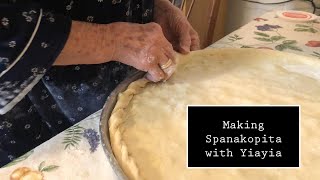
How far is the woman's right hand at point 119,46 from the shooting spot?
58 cm

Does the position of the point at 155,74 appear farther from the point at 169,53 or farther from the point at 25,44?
the point at 25,44

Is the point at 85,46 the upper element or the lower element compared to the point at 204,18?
upper

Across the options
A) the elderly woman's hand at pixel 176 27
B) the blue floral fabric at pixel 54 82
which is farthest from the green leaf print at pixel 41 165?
the elderly woman's hand at pixel 176 27

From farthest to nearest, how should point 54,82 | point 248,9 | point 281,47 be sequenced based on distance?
point 248,9 < point 281,47 < point 54,82

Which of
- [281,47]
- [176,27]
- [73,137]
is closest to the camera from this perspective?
[73,137]

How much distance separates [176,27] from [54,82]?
0.29m

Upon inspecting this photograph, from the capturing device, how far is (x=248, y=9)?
2.04 metres

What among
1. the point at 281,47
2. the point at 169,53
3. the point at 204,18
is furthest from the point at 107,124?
the point at 204,18

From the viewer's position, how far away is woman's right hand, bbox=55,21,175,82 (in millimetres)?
584

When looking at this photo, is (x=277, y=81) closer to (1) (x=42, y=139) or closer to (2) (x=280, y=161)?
(2) (x=280, y=161)

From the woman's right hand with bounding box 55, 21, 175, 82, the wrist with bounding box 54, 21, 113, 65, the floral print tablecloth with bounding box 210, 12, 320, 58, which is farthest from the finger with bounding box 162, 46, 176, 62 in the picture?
the floral print tablecloth with bounding box 210, 12, 320, 58

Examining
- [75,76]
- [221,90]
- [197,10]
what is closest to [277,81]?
[221,90]

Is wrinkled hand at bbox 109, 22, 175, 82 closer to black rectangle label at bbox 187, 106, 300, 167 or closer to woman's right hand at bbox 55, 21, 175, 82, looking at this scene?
woman's right hand at bbox 55, 21, 175, 82

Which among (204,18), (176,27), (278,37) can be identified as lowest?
(204,18)
